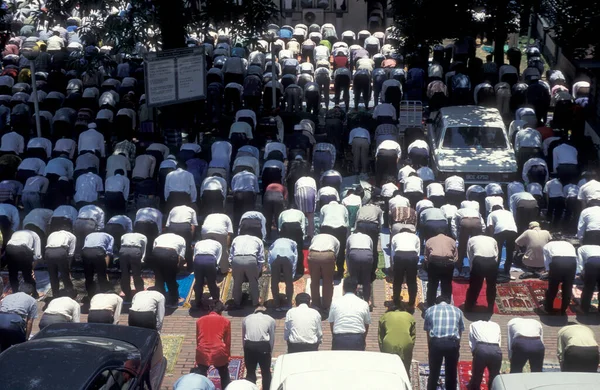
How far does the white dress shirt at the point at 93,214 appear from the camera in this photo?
14.5 metres

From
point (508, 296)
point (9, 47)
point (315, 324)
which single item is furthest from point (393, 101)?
point (9, 47)

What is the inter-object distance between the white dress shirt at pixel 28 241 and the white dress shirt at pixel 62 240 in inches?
11.6

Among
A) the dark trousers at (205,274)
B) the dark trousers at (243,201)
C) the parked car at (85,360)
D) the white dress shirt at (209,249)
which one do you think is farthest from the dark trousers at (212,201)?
the parked car at (85,360)

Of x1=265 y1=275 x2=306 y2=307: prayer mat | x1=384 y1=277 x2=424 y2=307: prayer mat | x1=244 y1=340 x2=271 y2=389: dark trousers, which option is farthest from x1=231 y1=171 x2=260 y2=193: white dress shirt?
x1=244 y1=340 x2=271 y2=389: dark trousers

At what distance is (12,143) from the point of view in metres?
18.5

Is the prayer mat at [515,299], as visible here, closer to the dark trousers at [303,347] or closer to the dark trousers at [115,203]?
the dark trousers at [303,347]

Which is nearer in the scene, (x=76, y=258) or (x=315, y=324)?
(x=315, y=324)

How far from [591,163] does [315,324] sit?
10091mm

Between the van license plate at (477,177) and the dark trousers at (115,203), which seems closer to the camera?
the dark trousers at (115,203)

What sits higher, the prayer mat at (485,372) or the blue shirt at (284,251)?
the blue shirt at (284,251)

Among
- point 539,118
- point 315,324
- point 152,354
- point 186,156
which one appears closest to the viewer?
point 152,354

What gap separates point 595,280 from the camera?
12.8m

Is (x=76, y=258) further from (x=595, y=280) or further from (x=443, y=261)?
(x=595, y=280)

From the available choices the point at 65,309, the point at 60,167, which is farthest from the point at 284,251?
the point at 60,167
